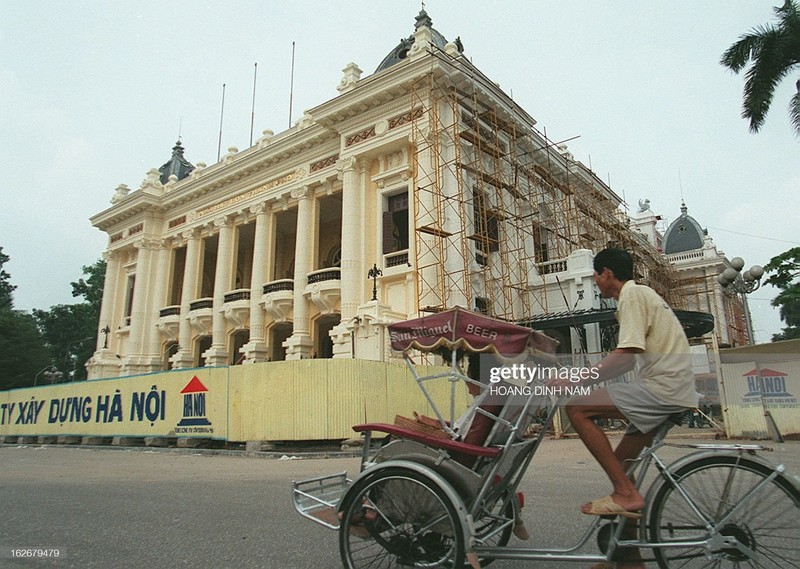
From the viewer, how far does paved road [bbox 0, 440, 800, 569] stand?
11.3 feet

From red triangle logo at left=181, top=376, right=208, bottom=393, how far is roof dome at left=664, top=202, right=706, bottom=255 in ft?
123

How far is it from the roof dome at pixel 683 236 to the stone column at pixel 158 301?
34686 millimetres

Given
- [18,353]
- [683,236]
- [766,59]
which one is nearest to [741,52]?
[766,59]

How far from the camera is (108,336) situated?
30016 millimetres

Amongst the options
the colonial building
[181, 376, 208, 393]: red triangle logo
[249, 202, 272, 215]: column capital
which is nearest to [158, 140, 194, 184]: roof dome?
the colonial building

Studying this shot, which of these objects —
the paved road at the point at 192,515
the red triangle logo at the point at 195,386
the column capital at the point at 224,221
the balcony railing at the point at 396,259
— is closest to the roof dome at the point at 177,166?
the column capital at the point at 224,221

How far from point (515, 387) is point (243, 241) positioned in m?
29.1

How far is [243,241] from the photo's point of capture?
3045cm

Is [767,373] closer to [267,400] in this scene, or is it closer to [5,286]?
[267,400]

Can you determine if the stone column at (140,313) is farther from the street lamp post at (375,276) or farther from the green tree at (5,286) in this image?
the green tree at (5,286)

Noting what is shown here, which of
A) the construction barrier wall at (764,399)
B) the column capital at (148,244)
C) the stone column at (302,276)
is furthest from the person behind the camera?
the column capital at (148,244)

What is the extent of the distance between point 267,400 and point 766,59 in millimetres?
17740

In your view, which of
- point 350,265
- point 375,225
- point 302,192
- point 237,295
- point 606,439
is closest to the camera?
point 606,439

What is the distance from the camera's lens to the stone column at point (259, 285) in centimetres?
2261
